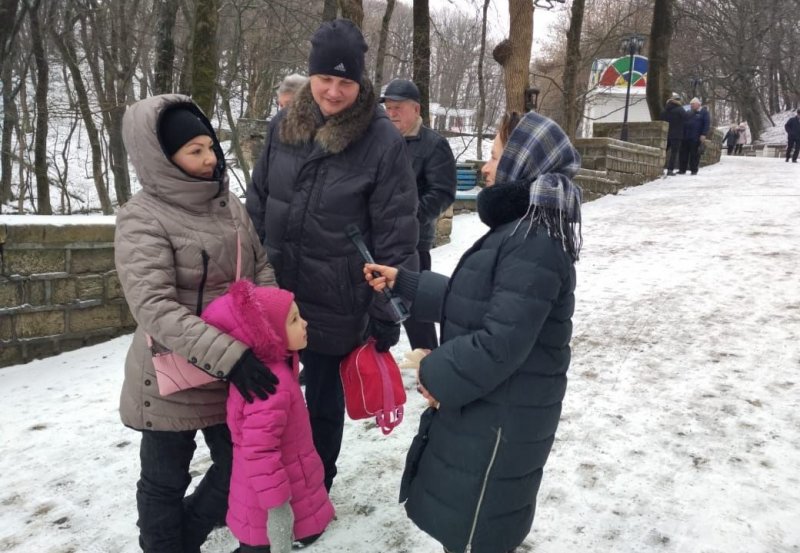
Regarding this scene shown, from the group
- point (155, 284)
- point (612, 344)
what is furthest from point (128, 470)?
point (612, 344)

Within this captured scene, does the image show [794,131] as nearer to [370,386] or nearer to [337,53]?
[337,53]

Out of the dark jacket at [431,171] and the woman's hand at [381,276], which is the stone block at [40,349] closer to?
the dark jacket at [431,171]

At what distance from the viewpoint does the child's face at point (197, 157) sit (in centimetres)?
196

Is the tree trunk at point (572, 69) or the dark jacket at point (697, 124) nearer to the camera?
the tree trunk at point (572, 69)

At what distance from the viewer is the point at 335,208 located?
234 cm

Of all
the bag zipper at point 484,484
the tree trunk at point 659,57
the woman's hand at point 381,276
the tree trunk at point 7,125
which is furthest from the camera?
the tree trunk at point 659,57

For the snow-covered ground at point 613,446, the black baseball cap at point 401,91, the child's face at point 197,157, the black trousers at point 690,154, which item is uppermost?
the black trousers at point 690,154

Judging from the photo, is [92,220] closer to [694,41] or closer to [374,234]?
[374,234]

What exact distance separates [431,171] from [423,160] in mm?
87

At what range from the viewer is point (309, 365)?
2.60 metres

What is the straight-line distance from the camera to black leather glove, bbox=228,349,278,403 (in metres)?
1.85

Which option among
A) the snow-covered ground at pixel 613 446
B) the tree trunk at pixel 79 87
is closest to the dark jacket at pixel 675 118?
the snow-covered ground at pixel 613 446

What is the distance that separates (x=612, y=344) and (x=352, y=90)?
3213 millimetres

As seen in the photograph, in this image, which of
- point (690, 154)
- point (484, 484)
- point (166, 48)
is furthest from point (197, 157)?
point (690, 154)
